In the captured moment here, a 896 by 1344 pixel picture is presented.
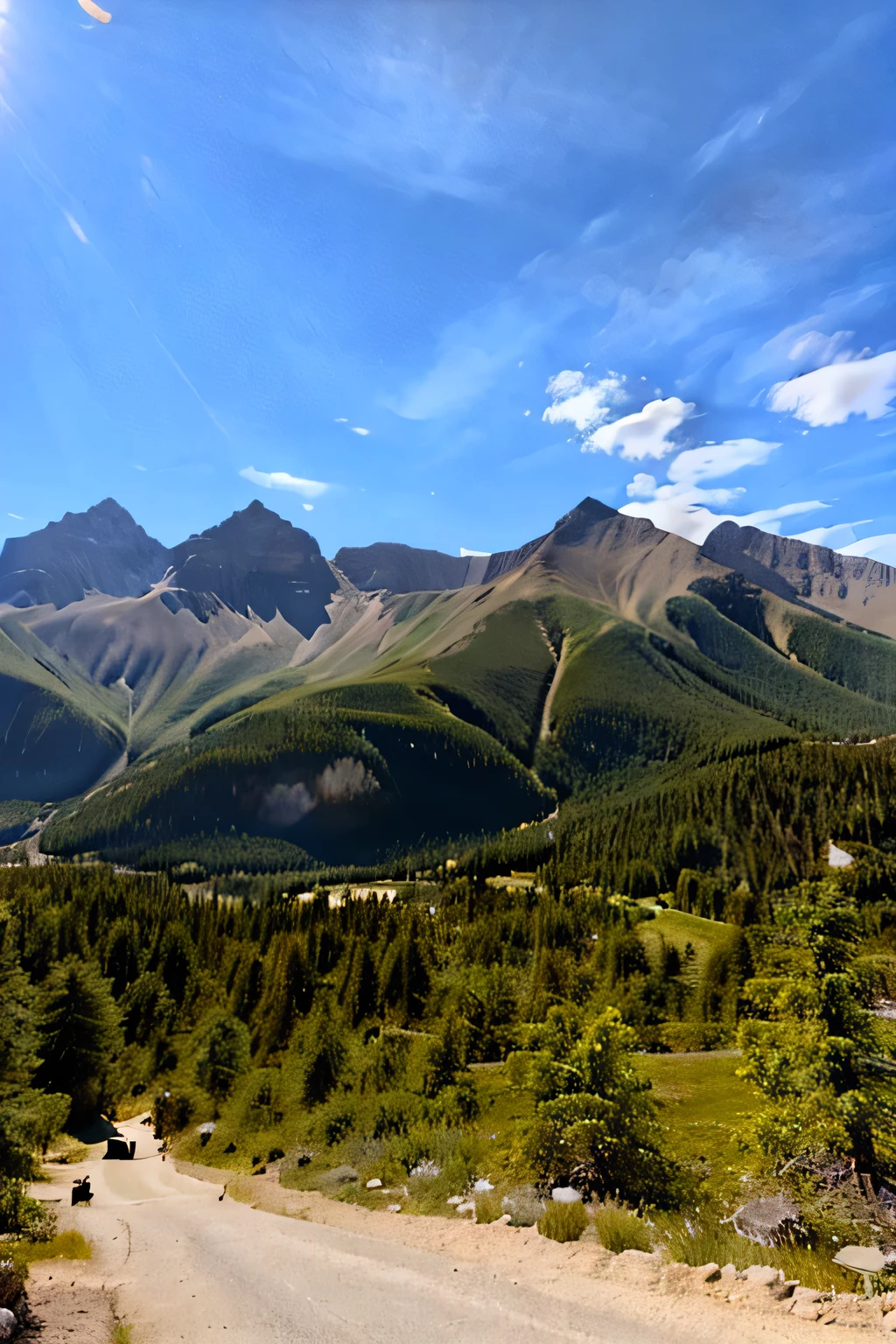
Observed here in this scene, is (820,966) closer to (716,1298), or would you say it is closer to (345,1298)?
(716,1298)

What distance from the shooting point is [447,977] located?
283 feet

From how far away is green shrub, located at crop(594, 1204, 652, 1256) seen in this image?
28.1 m

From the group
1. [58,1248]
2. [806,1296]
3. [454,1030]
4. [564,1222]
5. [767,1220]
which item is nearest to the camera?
[806,1296]

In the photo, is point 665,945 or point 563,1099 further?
point 665,945

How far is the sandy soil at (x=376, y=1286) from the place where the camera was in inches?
829

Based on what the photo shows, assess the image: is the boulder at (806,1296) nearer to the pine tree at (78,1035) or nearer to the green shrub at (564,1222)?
the green shrub at (564,1222)

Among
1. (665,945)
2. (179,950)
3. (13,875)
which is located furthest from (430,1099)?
(13,875)

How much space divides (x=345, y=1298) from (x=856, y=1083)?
24328mm

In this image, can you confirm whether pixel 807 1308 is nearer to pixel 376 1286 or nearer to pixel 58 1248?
pixel 376 1286

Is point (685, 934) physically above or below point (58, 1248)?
below

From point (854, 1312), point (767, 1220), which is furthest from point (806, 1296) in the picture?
point (767, 1220)

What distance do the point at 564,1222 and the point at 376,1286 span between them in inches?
403

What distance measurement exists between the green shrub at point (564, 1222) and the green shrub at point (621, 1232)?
0.88m

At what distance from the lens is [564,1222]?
31109mm
